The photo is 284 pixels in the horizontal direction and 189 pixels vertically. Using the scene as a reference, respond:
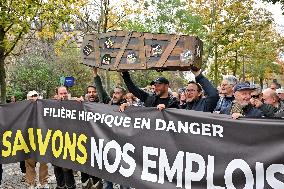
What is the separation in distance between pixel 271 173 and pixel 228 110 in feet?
4.20

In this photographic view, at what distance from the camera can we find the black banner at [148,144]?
4.11m

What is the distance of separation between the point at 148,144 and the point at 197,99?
0.95 m

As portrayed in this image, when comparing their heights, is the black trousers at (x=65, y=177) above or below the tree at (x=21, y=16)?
below

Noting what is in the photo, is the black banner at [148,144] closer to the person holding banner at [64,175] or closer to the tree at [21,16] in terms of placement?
the person holding banner at [64,175]

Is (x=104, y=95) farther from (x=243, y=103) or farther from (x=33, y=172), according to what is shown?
(x=243, y=103)

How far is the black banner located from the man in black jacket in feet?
1.74

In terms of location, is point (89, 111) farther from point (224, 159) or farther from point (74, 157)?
point (224, 159)

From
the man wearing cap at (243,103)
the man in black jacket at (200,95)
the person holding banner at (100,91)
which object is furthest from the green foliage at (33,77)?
the man wearing cap at (243,103)

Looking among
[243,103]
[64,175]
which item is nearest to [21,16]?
[64,175]

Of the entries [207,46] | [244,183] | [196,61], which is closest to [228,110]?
[196,61]

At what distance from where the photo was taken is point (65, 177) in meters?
6.77

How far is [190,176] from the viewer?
4613mm

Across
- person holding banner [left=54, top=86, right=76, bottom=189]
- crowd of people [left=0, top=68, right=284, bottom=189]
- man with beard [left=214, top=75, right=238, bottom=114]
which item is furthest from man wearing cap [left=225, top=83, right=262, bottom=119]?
person holding banner [left=54, top=86, right=76, bottom=189]

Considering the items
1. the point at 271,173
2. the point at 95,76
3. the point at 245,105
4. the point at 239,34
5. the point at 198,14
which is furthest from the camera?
the point at 198,14
